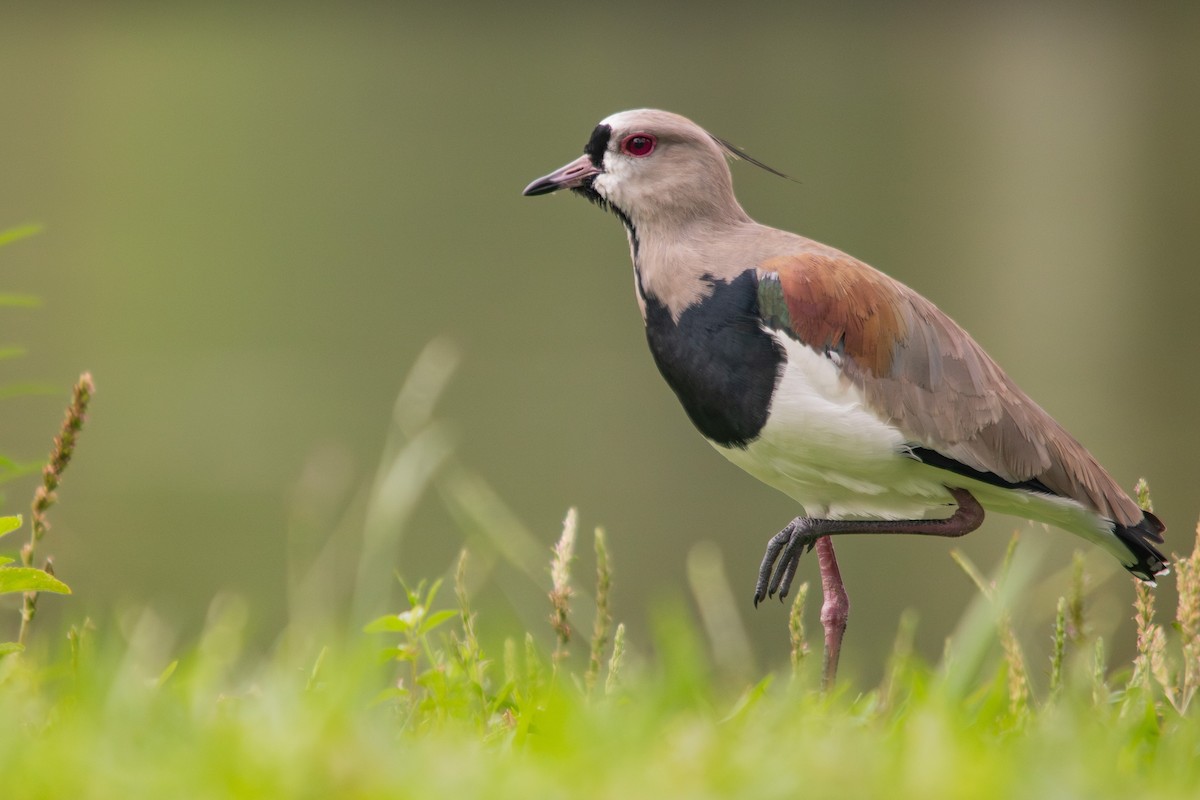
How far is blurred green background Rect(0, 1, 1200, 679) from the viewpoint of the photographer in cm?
1013

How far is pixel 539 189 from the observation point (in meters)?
4.34

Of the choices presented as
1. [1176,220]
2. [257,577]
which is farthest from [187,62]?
[257,577]

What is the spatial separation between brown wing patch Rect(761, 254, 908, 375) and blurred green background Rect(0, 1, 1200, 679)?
891mm

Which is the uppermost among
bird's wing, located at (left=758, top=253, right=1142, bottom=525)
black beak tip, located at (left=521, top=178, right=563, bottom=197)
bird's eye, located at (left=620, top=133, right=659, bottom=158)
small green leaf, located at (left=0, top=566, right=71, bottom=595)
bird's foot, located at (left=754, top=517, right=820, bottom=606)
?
bird's eye, located at (left=620, top=133, right=659, bottom=158)

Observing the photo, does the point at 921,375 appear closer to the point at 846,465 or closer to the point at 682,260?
the point at 846,465

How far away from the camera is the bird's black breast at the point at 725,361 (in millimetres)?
3720

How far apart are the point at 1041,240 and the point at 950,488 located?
51.3ft

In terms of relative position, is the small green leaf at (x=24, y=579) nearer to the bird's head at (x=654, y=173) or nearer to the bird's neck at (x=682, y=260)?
the bird's neck at (x=682, y=260)

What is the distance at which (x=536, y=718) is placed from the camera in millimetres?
2838

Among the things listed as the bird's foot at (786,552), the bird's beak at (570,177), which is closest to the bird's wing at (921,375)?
the bird's foot at (786,552)

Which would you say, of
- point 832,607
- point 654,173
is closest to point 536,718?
point 832,607

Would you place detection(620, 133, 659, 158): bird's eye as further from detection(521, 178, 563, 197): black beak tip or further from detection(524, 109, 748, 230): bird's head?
detection(521, 178, 563, 197): black beak tip

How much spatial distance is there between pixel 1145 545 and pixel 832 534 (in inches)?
32.9

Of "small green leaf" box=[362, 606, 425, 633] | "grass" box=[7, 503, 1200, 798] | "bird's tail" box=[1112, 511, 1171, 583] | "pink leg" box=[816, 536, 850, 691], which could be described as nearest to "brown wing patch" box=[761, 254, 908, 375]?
"pink leg" box=[816, 536, 850, 691]
